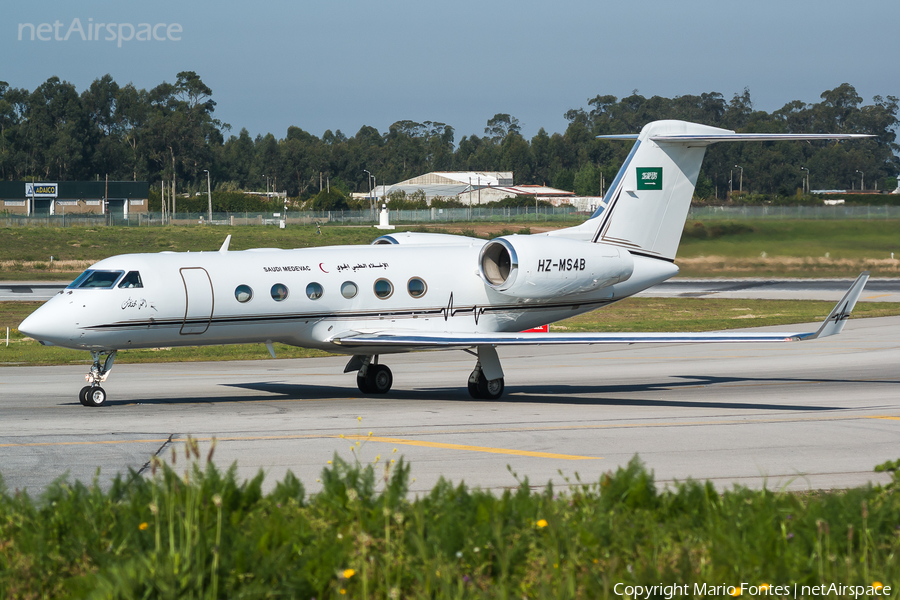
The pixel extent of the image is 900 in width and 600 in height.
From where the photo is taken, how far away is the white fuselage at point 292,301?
1800 cm

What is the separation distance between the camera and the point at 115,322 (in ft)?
58.9

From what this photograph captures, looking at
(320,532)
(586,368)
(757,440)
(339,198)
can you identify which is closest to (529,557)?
(320,532)

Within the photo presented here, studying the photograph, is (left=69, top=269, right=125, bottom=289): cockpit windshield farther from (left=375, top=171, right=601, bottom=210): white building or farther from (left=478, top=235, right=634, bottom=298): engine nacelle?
(left=375, top=171, right=601, bottom=210): white building

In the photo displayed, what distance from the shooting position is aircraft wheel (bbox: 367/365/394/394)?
69.4 feet

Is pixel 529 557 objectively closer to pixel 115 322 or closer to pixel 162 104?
pixel 115 322

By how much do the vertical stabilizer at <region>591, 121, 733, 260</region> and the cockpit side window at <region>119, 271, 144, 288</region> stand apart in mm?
10282

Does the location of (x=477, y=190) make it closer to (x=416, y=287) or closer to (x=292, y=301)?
(x=416, y=287)

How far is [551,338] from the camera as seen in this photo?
18562 millimetres

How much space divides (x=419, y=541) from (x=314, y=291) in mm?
13256

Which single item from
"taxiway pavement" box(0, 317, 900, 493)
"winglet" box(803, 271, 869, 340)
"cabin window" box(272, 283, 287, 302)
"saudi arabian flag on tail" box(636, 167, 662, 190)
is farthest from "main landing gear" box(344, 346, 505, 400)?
"winglet" box(803, 271, 869, 340)

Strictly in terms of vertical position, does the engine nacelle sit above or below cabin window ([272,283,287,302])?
above

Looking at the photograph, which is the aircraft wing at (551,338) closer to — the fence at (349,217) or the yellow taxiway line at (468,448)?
the yellow taxiway line at (468,448)

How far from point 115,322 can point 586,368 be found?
12.9 m

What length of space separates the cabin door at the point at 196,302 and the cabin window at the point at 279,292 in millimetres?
1234
